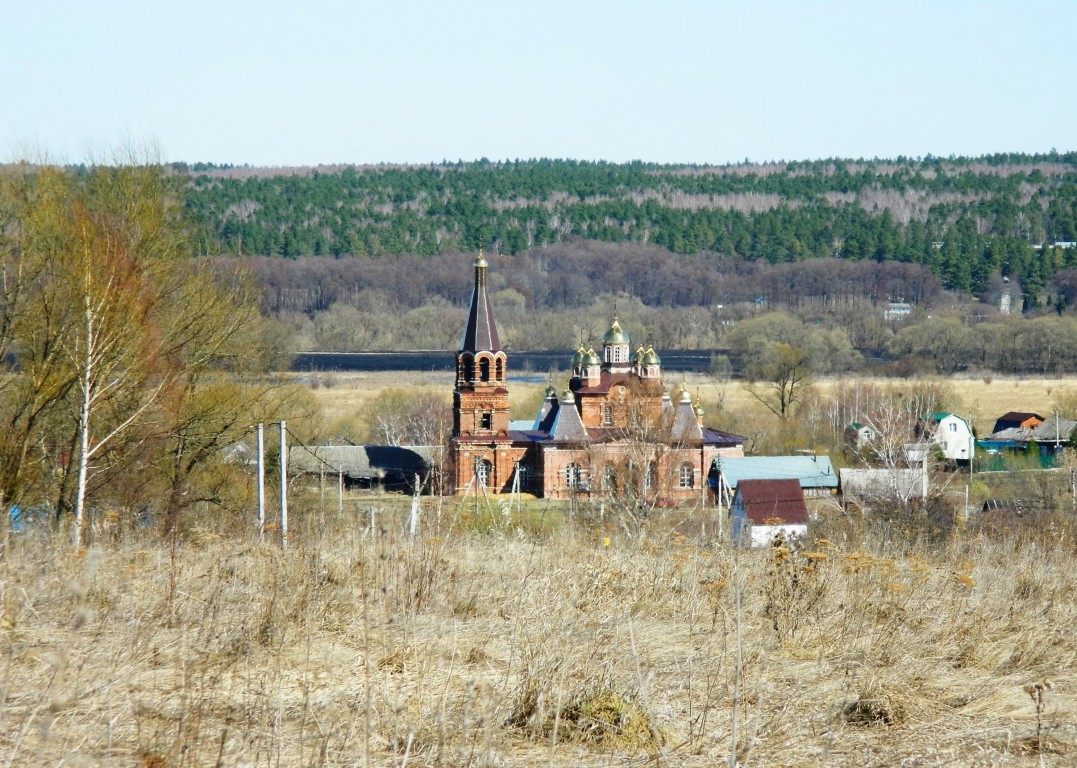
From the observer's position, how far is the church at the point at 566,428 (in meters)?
31.6

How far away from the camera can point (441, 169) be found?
155000mm

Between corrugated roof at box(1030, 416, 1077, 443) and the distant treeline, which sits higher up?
the distant treeline

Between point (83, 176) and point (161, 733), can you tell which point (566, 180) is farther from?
point (161, 733)

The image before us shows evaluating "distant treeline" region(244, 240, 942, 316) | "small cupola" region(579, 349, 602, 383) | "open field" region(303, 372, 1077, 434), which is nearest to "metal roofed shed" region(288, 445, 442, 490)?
"small cupola" region(579, 349, 602, 383)

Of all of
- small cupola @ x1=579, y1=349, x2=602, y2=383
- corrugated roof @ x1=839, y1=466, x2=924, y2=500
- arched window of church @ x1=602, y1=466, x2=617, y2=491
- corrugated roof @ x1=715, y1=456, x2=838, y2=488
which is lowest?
corrugated roof @ x1=715, y1=456, x2=838, y2=488

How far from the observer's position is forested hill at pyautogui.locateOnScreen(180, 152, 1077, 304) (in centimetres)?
10862

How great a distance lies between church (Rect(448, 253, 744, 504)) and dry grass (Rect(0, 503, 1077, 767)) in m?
25.1

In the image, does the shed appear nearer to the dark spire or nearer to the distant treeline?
the dark spire

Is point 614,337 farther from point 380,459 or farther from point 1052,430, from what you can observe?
point 1052,430

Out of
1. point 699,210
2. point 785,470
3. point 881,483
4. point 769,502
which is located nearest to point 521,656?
point 769,502

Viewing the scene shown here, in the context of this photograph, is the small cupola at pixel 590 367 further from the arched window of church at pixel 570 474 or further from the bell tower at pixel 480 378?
the arched window of church at pixel 570 474

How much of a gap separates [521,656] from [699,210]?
12529 centimetres

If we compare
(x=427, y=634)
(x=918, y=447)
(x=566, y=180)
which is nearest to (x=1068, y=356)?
(x=918, y=447)

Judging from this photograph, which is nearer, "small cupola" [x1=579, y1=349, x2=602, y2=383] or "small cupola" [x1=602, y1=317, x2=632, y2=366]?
"small cupola" [x1=579, y1=349, x2=602, y2=383]
